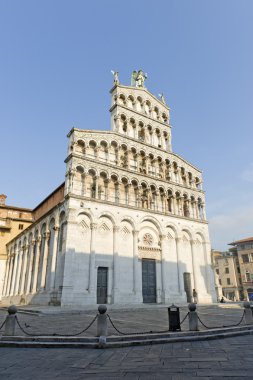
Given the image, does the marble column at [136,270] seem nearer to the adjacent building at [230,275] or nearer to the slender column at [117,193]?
the slender column at [117,193]

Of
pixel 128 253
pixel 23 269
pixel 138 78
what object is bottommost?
pixel 23 269

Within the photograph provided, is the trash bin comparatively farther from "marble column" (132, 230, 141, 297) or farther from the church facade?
"marble column" (132, 230, 141, 297)

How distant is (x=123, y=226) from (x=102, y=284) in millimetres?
5421

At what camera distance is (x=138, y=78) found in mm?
34719

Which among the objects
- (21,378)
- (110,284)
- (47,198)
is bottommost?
(21,378)

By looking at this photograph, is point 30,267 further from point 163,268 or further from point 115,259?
point 163,268

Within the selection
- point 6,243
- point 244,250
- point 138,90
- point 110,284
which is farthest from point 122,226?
point 244,250

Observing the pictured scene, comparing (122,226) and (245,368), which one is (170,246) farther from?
(245,368)

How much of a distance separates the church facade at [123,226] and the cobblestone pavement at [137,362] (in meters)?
12.7

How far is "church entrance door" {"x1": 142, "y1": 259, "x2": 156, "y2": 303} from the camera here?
2377cm

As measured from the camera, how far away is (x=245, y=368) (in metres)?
5.35

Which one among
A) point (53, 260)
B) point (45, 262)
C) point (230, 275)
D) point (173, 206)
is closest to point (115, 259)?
point (53, 260)

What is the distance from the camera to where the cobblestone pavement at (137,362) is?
5.11 m

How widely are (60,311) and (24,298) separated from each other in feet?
45.5
